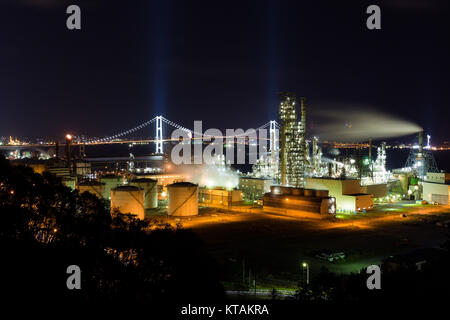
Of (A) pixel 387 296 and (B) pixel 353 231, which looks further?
(B) pixel 353 231

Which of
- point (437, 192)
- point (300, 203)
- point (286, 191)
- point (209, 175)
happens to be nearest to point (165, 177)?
point (209, 175)

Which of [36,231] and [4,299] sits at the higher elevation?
[36,231]

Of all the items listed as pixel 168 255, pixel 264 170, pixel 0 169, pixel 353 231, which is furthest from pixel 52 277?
pixel 264 170

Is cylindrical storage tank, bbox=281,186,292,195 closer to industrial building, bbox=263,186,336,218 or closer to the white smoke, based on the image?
industrial building, bbox=263,186,336,218

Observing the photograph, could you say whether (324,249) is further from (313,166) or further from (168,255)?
(313,166)

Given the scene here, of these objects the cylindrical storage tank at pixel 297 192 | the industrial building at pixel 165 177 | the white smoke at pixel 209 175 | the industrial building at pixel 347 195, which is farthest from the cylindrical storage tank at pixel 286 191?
the industrial building at pixel 165 177

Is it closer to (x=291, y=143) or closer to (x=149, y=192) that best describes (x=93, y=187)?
(x=149, y=192)
